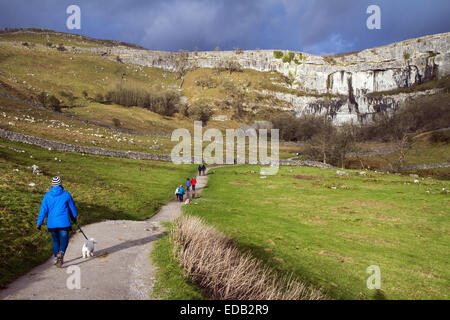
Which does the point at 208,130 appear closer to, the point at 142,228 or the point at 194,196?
the point at 194,196

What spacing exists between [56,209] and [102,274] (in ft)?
9.51

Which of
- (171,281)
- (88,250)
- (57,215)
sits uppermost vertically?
(57,215)

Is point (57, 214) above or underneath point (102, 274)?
above

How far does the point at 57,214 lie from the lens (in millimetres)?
8805

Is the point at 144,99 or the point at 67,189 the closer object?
the point at 67,189

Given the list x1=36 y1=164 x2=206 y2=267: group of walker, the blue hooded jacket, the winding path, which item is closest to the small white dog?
the winding path

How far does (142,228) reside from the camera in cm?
1511

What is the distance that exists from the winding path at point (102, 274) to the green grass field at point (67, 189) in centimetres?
88

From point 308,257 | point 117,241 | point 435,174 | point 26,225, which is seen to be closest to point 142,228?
point 117,241

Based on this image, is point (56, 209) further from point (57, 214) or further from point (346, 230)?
point (346, 230)

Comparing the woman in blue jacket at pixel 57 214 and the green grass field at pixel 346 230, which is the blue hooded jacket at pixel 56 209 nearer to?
the woman in blue jacket at pixel 57 214

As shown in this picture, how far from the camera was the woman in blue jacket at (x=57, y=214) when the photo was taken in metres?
8.77

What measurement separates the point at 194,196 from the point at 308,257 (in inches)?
730

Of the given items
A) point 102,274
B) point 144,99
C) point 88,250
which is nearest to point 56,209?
point 88,250
